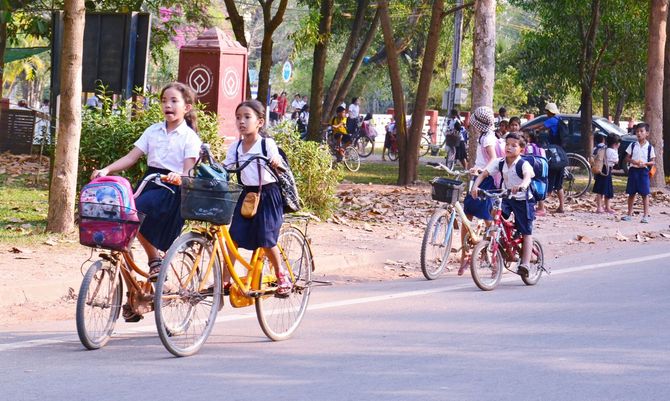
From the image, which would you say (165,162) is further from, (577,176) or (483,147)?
(577,176)

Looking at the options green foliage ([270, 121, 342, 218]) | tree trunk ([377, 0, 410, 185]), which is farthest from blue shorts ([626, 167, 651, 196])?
green foliage ([270, 121, 342, 218])

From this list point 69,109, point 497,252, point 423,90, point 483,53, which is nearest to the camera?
point 497,252

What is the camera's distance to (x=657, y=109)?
25438 millimetres

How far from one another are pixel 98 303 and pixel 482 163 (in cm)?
641

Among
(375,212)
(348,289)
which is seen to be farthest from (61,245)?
(375,212)

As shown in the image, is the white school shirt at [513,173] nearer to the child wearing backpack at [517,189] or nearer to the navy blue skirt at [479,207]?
the child wearing backpack at [517,189]

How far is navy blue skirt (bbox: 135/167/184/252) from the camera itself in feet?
26.0

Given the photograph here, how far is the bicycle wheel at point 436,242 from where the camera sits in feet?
38.0

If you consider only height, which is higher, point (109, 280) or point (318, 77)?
point (318, 77)

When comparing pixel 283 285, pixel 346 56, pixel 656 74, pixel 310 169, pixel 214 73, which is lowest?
pixel 283 285

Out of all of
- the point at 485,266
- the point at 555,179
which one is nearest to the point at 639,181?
the point at 555,179

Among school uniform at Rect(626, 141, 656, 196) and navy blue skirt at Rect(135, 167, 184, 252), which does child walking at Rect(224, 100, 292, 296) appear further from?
school uniform at Rect(626, 141, 656, 196)

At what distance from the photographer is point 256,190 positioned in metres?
8.09

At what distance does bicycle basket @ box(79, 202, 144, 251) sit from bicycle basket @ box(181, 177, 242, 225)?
0.37 m
